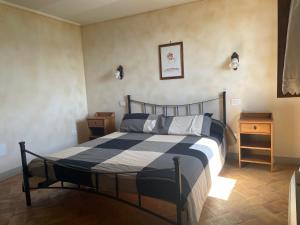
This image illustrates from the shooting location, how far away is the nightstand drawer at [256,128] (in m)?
3.02

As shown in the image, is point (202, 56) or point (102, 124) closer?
point (202, 56)

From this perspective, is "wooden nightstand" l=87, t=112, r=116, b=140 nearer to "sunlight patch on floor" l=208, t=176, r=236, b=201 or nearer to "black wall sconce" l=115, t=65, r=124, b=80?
"black wall sconce" l=115, t=65, r=124, b=80

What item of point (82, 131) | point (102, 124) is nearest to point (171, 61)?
point (102, 124)

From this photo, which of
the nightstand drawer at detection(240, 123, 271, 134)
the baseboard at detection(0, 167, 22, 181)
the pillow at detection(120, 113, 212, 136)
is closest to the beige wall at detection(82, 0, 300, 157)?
the nightstand drawer at detection(240, 123, 271, 134)

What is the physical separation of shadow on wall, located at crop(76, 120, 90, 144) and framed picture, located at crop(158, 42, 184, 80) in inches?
74.5

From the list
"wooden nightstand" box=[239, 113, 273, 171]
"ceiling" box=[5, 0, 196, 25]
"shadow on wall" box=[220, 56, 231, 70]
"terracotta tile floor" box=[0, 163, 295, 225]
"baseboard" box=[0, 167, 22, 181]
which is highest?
"ceiling" box=[5, 0, 196, 25]

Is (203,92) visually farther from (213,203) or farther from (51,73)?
(51,73)

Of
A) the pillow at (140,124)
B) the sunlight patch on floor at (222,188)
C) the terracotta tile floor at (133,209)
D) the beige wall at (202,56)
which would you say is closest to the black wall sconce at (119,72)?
the beige wall at (202,56)

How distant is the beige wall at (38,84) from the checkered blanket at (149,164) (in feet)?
4.20

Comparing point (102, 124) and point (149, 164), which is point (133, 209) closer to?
point (149, 164)

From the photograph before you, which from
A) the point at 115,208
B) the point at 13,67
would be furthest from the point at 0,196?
the point at 13,67

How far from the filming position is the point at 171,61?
3818 mm

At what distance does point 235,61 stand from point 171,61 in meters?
1.02

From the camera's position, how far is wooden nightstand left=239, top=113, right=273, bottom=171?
304 cm
